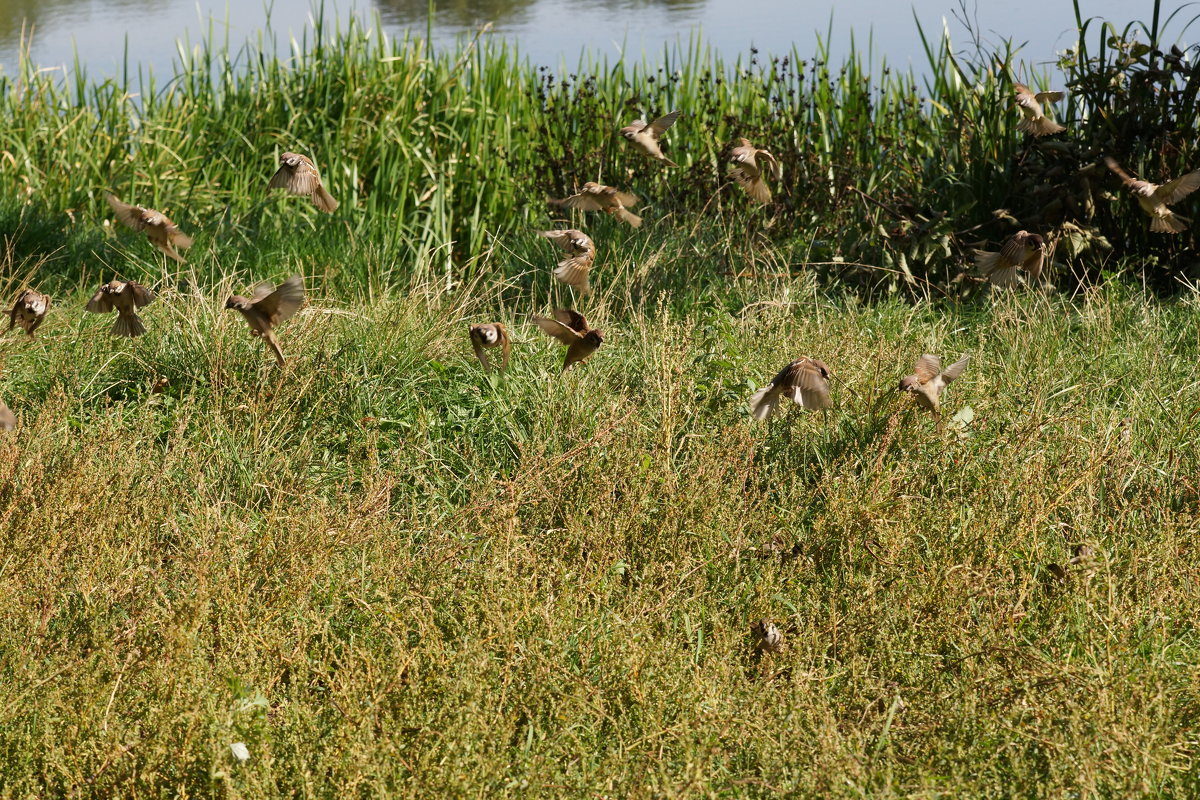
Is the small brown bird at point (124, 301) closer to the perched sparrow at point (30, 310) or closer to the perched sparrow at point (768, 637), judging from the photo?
the perched sparrow at point (30, 310)

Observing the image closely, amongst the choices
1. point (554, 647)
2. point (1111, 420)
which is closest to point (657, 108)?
point (1111, 420)

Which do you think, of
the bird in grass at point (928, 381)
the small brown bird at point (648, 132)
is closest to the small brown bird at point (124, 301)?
the small brown bird at point (648, 132)

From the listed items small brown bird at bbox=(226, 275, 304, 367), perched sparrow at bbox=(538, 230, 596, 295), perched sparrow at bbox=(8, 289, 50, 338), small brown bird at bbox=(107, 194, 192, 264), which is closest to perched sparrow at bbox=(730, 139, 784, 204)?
perched sparrow at bbox=(538, 230, 596, 295)

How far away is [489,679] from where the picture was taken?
2.46 meters

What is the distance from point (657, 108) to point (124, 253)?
3.49 metres

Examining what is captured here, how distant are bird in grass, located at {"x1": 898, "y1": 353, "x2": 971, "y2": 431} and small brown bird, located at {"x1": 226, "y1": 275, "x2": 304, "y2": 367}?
72.3 inches

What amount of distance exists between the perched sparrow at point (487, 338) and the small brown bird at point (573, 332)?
15 centimetres

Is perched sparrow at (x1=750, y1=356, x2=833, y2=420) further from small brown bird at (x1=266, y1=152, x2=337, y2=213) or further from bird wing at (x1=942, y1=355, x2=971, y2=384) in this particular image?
small brown bird at (x1=266, y1=152, x2=337, y2=213)

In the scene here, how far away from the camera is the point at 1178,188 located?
4949 mm

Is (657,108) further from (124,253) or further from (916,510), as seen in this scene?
(916,510)

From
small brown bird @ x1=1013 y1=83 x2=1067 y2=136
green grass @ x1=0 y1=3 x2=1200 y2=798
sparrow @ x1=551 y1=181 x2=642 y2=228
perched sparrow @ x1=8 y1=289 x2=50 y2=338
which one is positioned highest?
small brown bird @ x1=1013 y1=83 x2=1067 y2=136

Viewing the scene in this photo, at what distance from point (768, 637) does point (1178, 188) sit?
3.42 meters

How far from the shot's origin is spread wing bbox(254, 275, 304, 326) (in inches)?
132

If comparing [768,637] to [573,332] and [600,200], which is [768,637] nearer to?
[573,332]
